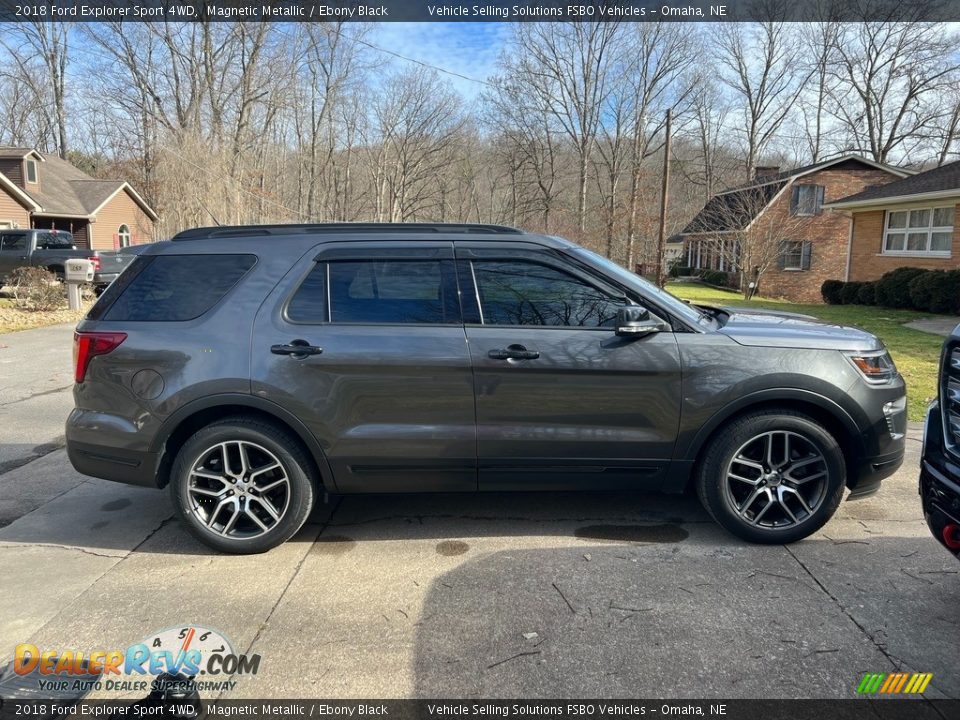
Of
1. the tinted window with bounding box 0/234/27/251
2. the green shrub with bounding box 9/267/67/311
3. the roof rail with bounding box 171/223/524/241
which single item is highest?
the tinted window with bounding box 0/234/27/251

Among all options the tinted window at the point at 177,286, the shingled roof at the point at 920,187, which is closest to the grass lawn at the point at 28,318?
the tinted window at the point at 177,286

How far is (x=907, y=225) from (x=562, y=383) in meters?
21.3

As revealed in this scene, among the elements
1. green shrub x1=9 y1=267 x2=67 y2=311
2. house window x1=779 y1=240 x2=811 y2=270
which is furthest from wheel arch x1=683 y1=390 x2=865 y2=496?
house window x1=779 y1=240 x2=811 y2=270

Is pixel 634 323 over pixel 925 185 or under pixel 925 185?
under

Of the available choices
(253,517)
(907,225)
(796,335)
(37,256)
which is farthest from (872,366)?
(37,256)

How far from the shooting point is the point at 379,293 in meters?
3.61

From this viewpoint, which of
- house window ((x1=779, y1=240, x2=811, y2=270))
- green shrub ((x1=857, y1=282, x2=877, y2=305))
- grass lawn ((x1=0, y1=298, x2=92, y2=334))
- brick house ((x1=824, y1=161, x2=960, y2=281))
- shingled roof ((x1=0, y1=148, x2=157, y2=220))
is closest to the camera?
grass lawn ((x1=0, y1=298, x2=92, y2=334))

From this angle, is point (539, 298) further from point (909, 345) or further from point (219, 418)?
point (909, 345)

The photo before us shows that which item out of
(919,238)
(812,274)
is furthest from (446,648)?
(812,274)

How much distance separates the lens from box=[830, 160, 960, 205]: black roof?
17.1 meters

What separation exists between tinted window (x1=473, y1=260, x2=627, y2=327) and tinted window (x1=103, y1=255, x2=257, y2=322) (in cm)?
143

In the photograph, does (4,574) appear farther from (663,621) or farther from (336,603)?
(663,621)

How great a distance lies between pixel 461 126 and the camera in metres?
42.7

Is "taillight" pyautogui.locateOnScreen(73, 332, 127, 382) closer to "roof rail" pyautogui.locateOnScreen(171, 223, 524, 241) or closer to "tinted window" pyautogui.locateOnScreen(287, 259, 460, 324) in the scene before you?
"roof rail" pyautogui.locateOnScreen(171, 223, 524, 241)
